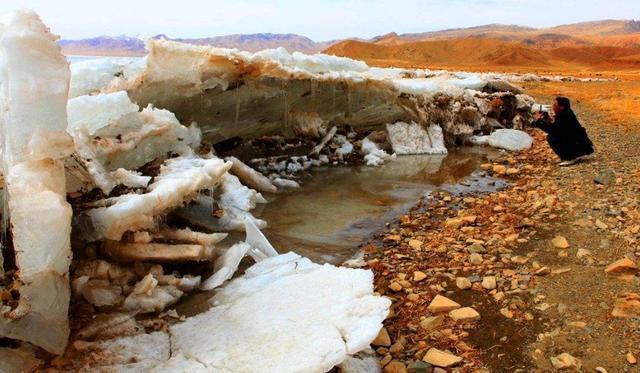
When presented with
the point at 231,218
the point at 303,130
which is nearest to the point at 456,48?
the point at 303,130

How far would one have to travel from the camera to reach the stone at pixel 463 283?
3.55 m

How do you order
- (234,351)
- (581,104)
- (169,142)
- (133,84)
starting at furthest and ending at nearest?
(581,104) → (133,84) → (169,142) → (234,351)

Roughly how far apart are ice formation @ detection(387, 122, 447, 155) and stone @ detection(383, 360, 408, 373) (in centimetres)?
636

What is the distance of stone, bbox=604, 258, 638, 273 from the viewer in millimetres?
3477

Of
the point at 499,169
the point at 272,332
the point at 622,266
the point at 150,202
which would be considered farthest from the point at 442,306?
the point at 499,169

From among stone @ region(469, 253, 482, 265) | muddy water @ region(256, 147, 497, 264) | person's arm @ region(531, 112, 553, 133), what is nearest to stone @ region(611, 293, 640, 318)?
stone @ region(469, 253, 482, 265)

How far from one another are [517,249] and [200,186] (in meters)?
2.56

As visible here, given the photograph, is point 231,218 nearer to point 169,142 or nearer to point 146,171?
point 146,171

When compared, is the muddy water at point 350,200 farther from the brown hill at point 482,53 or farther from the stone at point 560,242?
the brown hill at point 482,53

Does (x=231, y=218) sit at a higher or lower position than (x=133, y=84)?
lower

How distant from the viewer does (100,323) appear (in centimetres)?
279

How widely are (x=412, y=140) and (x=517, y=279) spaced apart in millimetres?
5754

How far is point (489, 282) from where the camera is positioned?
354 cm

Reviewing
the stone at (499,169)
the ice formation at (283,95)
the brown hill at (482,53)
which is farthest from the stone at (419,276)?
the brown hill at (482,53)
